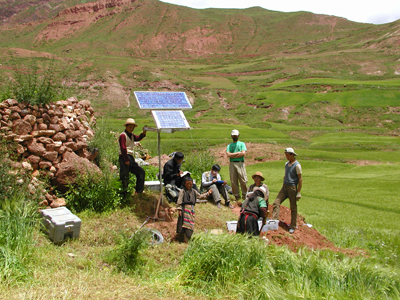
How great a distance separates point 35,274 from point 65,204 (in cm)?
306

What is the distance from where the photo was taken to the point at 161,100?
28.7 ft

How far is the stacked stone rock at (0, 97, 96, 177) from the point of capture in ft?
26.4

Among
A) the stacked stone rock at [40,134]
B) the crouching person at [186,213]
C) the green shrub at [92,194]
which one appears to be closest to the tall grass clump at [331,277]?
the crouching person at [186,213]

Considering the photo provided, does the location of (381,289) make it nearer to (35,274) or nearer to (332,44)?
(35,274)

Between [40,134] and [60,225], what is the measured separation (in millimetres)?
2844

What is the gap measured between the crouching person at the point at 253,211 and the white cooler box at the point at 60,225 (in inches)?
134

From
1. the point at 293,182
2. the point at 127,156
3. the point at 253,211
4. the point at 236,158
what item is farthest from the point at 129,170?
the point at 293,182

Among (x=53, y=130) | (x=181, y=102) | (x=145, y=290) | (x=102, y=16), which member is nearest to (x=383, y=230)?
(x=181, y=102)

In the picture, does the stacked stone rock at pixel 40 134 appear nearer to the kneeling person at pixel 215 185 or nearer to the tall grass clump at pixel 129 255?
the tall grass clump at pixel 129 255

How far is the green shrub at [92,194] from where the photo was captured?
8.16 meters

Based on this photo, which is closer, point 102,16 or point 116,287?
point 116,287

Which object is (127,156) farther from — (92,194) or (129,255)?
(129,255)

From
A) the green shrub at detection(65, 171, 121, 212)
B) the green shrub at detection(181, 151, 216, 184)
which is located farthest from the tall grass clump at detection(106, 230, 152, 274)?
the green shrub at detection(181, 151, 216, 184)

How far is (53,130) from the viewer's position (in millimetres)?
8633
